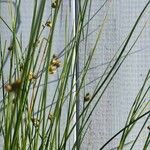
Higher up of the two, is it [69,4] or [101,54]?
[69,4]

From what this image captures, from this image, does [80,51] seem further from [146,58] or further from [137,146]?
[137,146]

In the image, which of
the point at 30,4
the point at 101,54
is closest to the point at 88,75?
the point at 101,54

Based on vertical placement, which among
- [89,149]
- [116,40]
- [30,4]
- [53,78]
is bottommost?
[89,149]

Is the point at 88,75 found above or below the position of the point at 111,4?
below

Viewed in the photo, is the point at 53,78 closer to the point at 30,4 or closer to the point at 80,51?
the point at 80,51

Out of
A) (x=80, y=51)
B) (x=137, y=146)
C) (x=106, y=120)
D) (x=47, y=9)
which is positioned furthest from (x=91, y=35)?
(x=137, y=146)

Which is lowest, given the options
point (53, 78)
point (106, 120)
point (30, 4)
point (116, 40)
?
point (106, 120)

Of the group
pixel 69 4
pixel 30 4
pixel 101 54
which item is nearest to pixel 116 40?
pixel 101 54

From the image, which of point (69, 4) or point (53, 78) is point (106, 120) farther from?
point (69, 4)
